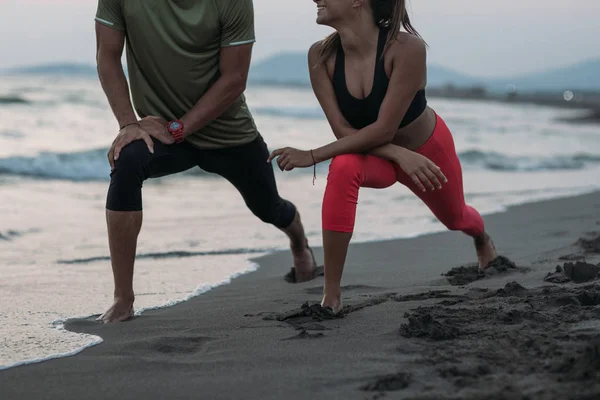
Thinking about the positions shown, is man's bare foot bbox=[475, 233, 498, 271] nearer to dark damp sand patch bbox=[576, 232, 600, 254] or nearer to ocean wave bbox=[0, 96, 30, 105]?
dark damp sand patch bbox=[576, 232, 600, 254]

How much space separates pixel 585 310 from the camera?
10.4 ft

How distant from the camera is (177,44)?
3.97m

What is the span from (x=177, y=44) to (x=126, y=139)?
57 centimetres

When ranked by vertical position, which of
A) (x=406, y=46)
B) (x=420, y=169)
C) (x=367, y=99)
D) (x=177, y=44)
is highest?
(x=177, y=44)

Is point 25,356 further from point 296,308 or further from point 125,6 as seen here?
point 125,6

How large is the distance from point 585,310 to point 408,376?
105cm

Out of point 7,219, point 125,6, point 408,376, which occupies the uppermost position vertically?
point 125,6

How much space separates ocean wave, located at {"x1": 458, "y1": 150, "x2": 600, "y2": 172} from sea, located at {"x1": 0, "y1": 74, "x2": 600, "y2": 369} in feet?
0.09

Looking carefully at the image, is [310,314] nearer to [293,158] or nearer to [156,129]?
[293,158]

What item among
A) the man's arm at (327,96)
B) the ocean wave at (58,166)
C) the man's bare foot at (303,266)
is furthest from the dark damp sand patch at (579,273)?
the ocean wave at (58,166)

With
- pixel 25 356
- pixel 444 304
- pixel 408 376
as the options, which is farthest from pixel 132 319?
pixel 408 376

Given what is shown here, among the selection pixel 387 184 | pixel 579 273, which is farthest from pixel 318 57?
pixel 579 273

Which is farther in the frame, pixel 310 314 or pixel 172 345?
pixel 310 314

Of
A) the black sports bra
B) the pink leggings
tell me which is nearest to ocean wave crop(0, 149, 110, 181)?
the pink leggings
